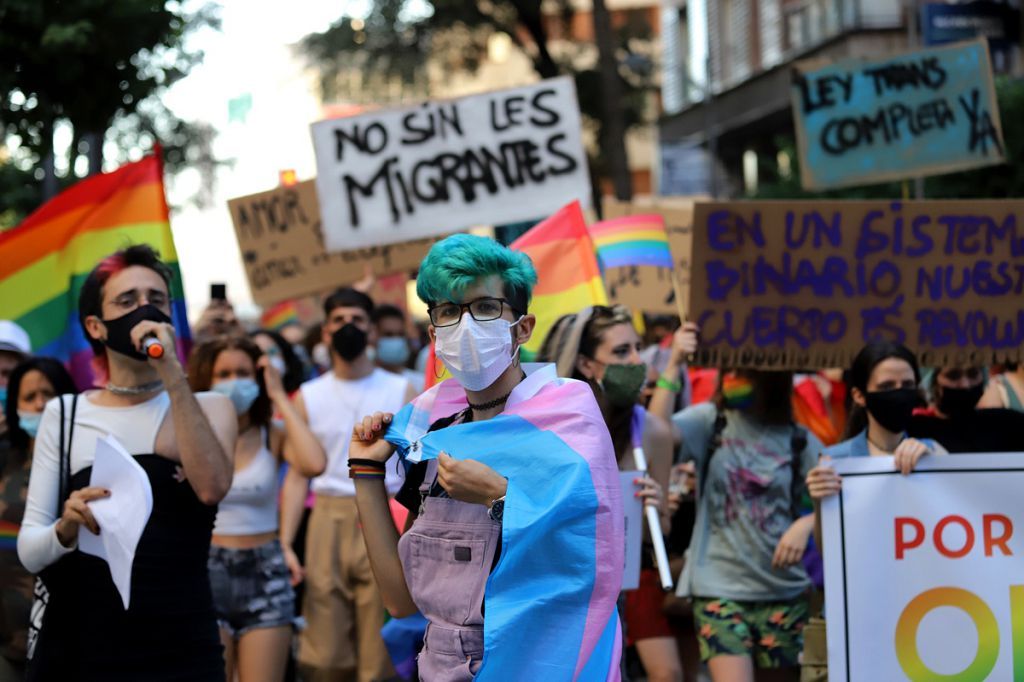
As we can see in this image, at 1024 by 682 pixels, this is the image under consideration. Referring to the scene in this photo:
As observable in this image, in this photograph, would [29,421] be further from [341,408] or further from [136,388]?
[341,408]

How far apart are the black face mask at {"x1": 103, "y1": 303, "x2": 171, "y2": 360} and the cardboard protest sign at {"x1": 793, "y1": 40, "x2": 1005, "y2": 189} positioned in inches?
189

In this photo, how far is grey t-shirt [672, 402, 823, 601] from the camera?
18.6 feet

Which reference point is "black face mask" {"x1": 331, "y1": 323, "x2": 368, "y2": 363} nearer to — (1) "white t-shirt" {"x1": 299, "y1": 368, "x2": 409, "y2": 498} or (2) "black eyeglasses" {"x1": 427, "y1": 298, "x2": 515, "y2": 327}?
(1) "white t-shirt" {"x1": 299, "y1": 368, "x2": 409, "y2": 498}

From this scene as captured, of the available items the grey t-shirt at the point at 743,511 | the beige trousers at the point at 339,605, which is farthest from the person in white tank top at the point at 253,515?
the grey t-shirt at the point at 743,511

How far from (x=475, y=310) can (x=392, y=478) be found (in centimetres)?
352

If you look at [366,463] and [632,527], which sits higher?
[366,463]

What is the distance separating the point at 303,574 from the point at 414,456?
390 centimetres

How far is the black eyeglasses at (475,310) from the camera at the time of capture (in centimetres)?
355

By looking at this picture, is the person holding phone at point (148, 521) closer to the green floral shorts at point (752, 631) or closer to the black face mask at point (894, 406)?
the green floral shorts at point (752, 631)

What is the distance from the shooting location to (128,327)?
431 centimetres

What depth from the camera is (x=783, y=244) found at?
244 inches

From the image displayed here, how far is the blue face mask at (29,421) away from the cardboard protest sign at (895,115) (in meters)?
4.43

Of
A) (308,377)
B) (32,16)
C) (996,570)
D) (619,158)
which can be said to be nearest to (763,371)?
(996,570)

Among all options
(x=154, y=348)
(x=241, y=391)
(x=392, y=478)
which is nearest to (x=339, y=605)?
(x=392, y=478)
